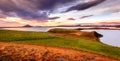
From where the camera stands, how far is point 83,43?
17.7 meters

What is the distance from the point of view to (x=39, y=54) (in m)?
13.3

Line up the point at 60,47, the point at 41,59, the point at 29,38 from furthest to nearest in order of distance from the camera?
the point at 29,38
the point at 60,47
the point at 41,59

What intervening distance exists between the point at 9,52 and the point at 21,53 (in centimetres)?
81

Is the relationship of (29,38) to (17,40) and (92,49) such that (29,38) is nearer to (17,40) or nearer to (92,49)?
(17,40)

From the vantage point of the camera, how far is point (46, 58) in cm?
1298

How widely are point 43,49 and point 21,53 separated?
1.68m

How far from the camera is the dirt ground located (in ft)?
42.4

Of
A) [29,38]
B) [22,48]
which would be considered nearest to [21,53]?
[22,48]

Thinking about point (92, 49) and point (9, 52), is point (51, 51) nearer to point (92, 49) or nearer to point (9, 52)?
point (9, 52)

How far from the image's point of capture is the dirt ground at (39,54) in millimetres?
12914

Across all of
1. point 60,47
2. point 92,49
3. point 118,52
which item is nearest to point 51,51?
point 60,47

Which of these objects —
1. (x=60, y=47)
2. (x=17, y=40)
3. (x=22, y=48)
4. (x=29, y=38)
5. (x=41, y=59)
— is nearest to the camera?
(x=41, y=59)

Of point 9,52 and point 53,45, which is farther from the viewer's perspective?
point 53,45

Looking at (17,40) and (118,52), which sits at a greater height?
(17,40)
